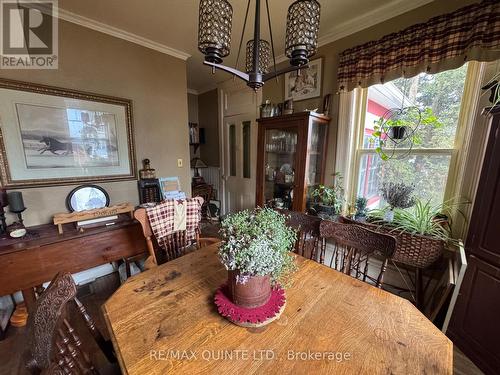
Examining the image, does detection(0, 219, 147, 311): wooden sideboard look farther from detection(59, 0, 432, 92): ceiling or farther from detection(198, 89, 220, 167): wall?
detection(198, 89, 220, 167): wall

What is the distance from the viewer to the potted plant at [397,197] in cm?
159

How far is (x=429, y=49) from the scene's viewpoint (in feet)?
4.73

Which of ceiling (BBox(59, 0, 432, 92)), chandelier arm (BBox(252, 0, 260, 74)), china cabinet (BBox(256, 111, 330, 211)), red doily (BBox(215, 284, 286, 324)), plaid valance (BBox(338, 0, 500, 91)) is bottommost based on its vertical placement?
red doily (BBox(215, 284, 286, 324))

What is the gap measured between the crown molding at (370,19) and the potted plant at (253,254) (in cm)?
199

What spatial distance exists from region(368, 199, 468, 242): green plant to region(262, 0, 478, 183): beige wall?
77cm

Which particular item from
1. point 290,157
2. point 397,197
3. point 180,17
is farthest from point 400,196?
point 180,17

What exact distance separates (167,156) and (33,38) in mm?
1377

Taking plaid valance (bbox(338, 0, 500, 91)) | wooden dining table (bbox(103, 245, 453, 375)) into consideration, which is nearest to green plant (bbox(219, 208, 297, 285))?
wooden dining table (bbox(103, 245, 453, 375))

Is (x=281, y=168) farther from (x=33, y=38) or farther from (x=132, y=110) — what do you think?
(x=33, y=38)

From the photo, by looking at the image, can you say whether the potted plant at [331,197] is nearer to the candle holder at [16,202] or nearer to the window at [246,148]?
the window at [246,148]

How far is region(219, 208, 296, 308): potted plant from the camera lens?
0.72 metres

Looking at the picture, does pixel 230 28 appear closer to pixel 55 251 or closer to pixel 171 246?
pixel 171 246

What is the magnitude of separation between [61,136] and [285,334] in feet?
7.50

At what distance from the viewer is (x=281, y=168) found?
7.81ft
